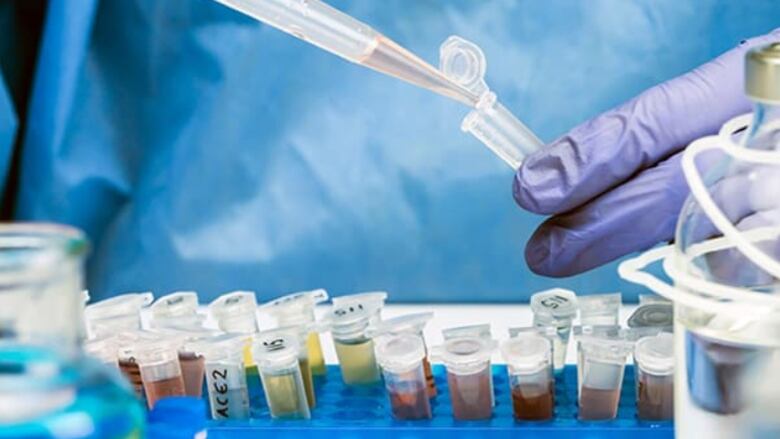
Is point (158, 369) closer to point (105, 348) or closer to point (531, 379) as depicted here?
point (105, 348)

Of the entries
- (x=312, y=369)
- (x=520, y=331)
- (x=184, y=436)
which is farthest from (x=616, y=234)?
(x=184, y=436)

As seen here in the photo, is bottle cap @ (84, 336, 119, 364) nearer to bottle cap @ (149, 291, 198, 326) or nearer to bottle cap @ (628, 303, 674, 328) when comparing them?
bottle cap @ (149, 291, 198, 326)

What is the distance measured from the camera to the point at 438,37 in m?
1.19

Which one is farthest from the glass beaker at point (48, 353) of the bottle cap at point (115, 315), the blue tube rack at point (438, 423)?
the bottle cap at point (115, 315)

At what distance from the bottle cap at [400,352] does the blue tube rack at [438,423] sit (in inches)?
1.6

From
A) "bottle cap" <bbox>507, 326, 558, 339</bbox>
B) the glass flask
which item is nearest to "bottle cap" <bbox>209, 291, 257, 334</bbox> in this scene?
"bottle cap" <bbox>507, 326, 558, 339</bbox>

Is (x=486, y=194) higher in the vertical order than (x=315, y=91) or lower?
lower

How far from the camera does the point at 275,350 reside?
0.91 meters

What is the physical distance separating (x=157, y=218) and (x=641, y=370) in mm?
604

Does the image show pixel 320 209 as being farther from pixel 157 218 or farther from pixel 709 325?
pixel 709 325

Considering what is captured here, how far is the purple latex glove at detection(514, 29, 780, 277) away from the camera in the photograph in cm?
89

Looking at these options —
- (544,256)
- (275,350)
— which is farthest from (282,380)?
(544,256)

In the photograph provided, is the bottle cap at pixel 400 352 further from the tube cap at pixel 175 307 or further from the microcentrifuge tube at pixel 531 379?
the tube cap at pixel 175 307

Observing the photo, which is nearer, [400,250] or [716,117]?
[716,117]
